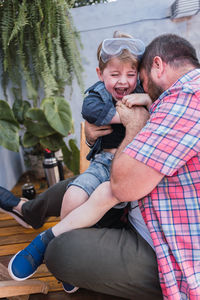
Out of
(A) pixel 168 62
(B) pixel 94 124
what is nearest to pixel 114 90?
(B) pixel 94 124

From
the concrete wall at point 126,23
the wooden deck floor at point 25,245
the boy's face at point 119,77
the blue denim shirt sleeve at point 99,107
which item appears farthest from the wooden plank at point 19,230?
Result: the boy's face at point 119,77

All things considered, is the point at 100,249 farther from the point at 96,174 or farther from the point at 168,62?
the point at 168,62

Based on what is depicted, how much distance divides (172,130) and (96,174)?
1.86 ft

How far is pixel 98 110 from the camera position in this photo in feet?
4.04

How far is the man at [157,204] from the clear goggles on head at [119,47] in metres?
0.19

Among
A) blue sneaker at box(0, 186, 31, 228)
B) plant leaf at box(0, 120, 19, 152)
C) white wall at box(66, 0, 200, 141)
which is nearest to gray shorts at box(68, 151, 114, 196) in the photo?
blue sneaker at box(0, 186, 31, 228)

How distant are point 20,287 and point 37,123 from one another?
1895 millimetres

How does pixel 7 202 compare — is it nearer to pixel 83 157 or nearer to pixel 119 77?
pixel 83 157

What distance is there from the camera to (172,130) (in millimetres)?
789

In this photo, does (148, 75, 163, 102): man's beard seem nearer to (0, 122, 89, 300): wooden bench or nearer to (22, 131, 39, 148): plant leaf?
(0, 122, 89, 300): wooden bench

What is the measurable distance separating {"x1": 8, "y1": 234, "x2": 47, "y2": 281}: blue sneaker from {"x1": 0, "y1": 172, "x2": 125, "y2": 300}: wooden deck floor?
400 millimetres

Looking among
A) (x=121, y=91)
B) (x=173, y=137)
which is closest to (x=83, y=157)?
(x=121, y=91)

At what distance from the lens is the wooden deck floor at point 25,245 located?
1341mm

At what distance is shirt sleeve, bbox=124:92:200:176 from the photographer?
775 millimetres
